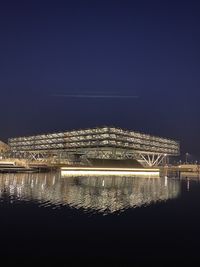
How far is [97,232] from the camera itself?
92.2 feet

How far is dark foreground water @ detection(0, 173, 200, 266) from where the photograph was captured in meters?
21.4

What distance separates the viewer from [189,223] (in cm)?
3400

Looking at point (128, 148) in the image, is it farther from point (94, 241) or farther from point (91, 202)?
point (94, 241)

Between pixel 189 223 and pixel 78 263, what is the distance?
57.0 ft

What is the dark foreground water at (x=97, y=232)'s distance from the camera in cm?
2136

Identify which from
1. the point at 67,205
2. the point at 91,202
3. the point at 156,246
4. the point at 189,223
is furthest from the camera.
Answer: the point at 91,202

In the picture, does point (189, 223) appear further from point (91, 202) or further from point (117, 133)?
point (117, 133)

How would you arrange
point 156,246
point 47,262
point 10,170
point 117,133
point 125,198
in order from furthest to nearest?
Answer: point 117,133, point 10,170, point 125,198, point 156,246, point 47,262

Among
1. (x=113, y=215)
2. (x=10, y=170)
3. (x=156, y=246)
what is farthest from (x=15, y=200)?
(x=10, y=170)

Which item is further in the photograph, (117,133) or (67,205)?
(117,133)

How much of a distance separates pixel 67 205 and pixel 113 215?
7.56 meters

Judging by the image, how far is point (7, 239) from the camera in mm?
24469

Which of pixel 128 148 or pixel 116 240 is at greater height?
pixel 128 148

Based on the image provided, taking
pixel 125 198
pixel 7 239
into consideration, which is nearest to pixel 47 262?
pixel 7 239
